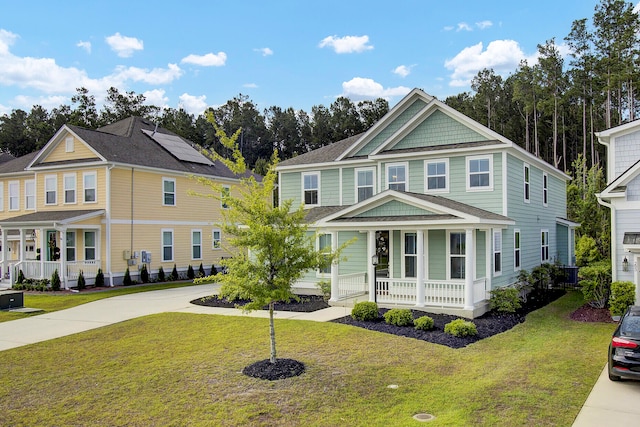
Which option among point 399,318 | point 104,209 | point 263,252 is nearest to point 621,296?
point 399,318

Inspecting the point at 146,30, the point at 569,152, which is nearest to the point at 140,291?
the point at 146,30

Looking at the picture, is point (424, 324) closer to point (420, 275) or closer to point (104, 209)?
point (420, 275)

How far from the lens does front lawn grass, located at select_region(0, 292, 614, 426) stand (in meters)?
7.27

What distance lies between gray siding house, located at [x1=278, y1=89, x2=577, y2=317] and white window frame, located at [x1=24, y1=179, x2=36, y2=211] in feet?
57.0

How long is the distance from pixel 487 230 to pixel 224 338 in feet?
30.2

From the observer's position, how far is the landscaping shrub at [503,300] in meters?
15.8

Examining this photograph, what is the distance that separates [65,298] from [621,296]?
807 inches

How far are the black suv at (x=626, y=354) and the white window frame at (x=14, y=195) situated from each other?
31.9m

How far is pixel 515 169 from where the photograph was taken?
1833 cm

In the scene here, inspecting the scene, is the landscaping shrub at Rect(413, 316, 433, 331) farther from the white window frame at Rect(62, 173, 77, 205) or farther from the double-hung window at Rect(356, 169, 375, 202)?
the white window frame at Rect(62, 173, 77, 205)

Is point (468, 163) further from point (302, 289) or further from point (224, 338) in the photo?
point (224, 338)

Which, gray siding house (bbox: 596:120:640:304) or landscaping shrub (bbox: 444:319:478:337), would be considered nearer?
landscaping shrub (bbox: 444:319:478:337)

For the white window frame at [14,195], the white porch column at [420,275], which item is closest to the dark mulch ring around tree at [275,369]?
the white porch column at [420,275]

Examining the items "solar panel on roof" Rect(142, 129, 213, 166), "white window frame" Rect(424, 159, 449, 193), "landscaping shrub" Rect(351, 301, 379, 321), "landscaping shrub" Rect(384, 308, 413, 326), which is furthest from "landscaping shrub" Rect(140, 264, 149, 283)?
"landscaping shrub" Rect(384, 308, 413, 326)
